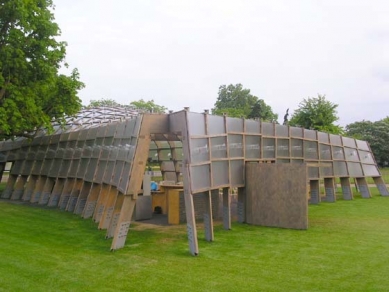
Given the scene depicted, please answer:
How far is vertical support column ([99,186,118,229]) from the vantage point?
1440 cm

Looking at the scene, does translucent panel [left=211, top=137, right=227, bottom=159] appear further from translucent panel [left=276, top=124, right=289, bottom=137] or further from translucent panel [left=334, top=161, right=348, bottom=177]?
translucent panel [left=334, top=161, right=348, bottom=177]

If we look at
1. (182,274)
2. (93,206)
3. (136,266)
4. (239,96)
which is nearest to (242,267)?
(182,274)

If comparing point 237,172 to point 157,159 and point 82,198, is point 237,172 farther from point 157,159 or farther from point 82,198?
point 157,159

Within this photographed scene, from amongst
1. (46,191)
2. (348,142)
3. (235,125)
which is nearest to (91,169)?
(46,191)

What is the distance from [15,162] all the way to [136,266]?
2179 cm

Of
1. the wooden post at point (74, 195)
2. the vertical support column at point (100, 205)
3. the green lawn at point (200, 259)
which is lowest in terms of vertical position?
the green lawn at point (200, 259)

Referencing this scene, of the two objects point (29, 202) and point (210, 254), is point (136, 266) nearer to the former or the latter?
point (210, 254)

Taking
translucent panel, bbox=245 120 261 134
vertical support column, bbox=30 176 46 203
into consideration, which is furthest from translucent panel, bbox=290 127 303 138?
vertical support column, bbox=30 176 46 203

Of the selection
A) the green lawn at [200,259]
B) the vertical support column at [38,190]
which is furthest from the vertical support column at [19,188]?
the green lawn at [200,259]

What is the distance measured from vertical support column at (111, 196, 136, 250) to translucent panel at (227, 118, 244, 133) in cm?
505

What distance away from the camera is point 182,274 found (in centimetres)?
848

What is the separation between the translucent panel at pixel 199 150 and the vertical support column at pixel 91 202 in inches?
296

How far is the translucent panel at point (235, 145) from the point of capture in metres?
14.5

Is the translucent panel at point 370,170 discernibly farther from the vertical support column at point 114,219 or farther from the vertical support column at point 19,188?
the vertical support column at point 19,188
